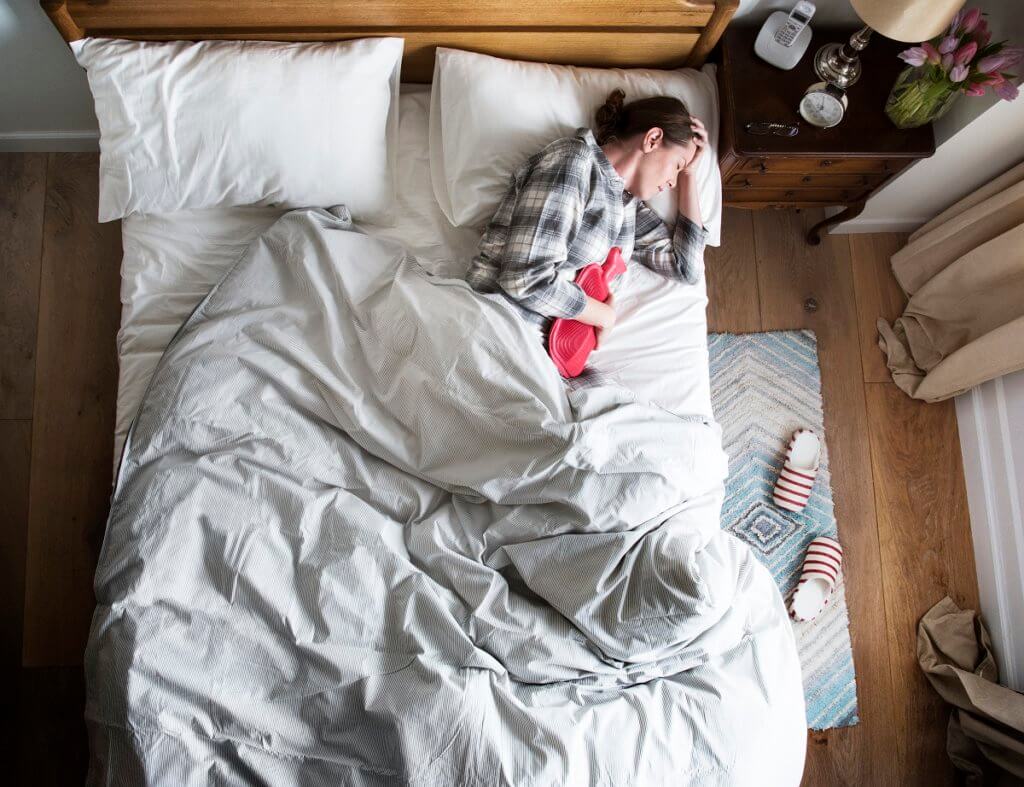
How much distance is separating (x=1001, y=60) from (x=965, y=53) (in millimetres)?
66

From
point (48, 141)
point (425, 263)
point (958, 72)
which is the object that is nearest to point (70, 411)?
point (48, 141)

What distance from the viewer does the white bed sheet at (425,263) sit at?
158cm

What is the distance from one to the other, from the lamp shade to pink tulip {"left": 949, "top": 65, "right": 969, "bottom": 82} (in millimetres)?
141

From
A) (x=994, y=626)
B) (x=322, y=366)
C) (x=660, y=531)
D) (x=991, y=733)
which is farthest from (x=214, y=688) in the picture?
(x=994, y=626)

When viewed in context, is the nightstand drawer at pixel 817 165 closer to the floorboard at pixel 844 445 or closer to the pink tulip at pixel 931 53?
the pink tulip at pixel 931 53

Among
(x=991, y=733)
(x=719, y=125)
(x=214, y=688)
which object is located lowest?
(x=991, y=733)

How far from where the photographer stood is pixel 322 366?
1.43 meters

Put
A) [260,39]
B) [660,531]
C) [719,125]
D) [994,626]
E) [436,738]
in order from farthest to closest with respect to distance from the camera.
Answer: [994,626] → [719,125] → [260,39] → [660,531] → [436,738]

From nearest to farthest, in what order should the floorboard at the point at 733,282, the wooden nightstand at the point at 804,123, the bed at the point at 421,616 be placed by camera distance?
the bed at the point at 421,616 < the wooden nightstand at the point at 804,123 < the floorboard at the point at 733,282

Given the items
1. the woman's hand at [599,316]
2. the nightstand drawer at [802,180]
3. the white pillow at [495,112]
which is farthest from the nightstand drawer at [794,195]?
the woman's hand at [599,316]

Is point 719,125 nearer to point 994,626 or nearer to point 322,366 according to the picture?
point 322,366

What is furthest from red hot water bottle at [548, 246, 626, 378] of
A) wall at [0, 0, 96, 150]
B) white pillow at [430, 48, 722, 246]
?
wall at [0, 0, 96, 150]

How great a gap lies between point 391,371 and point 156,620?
563 mm

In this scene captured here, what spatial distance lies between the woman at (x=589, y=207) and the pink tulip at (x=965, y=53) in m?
0.48
